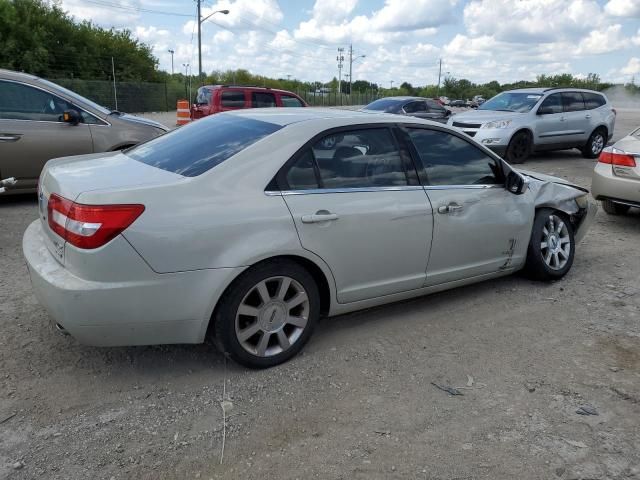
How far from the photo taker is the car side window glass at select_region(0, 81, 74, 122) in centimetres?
680

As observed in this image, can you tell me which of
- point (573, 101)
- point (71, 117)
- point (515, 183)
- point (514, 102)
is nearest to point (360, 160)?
point (515, 183)

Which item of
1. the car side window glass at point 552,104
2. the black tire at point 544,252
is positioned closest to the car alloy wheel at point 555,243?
the black tire at point 544,252

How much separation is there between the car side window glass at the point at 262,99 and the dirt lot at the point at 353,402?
36.6 ft

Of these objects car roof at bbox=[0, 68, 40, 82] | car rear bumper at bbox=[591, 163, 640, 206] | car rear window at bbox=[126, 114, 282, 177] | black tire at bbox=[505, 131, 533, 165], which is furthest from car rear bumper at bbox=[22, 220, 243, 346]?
black tire at bbox=[505, 131, 533, 165]

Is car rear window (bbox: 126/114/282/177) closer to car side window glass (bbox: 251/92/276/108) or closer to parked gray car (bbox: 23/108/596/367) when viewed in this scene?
parked gray car (bbox: 23/108/596/367)

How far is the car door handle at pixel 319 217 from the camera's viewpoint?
3.31m

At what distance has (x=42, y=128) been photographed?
6957 mm

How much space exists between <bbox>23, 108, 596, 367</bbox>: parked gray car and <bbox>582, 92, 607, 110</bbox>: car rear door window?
34.4ft

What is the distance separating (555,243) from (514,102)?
28.9 feet

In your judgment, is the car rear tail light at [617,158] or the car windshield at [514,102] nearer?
the car rear tail light at [617,158]

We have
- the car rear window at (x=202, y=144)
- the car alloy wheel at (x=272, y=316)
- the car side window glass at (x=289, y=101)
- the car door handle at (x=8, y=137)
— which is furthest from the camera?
the car side window glass at (x=289, y=101)

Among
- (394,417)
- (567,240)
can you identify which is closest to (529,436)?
(394,417)

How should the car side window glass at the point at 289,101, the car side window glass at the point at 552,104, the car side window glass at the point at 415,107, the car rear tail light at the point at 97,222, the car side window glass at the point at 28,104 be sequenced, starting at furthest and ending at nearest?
the car side window glass at the point at 415,107 < the car side window glass at the point at 289,101 < the car side window glass at the point at 552,104 < the car side window glass at the point at 28,104 < the car rear tail light at the point at 97,222

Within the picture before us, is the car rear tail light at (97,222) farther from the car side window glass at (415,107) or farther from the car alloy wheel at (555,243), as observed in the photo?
the car side window glass at (415,107)
